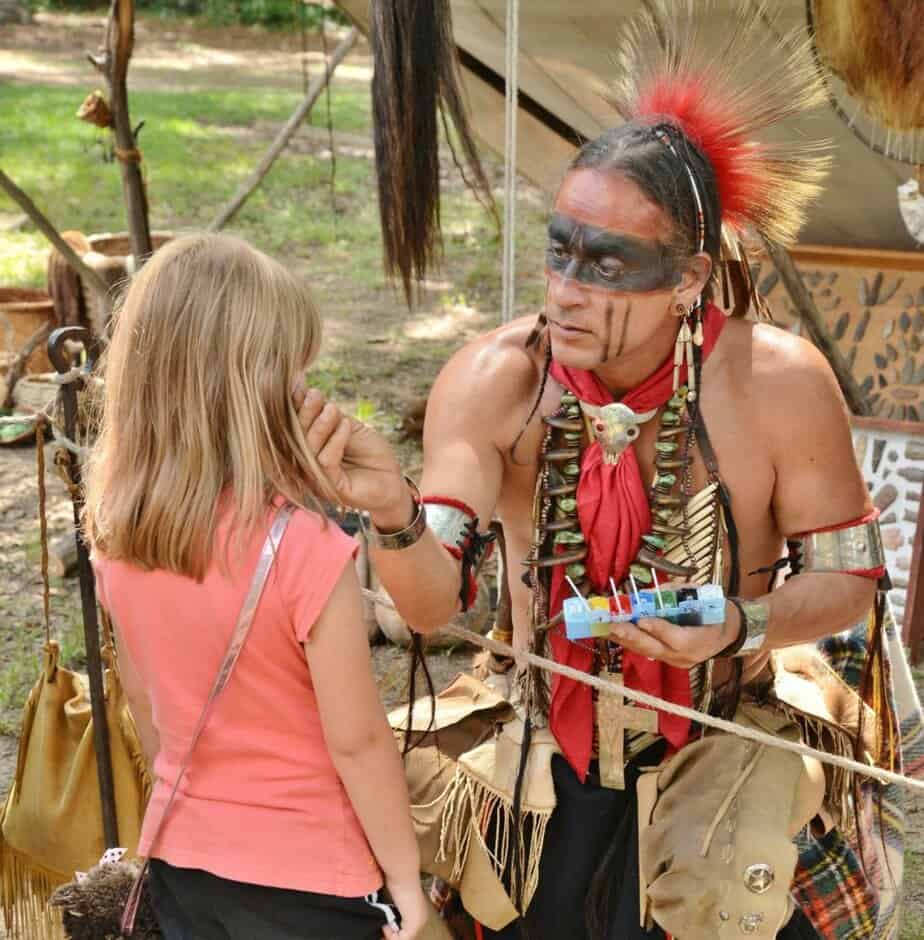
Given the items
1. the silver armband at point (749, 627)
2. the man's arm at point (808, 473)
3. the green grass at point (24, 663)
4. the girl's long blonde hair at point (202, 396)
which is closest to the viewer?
the girl's long blonde hair at point (202, 396)

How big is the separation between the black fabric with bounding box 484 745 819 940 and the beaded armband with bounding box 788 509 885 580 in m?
0.51

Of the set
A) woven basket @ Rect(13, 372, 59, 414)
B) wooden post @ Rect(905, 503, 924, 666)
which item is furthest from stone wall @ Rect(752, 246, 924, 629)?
woven basket @ Rect(13, 372, 59, 414)

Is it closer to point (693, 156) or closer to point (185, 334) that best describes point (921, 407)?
point (693, 156)

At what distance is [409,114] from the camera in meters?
2.64

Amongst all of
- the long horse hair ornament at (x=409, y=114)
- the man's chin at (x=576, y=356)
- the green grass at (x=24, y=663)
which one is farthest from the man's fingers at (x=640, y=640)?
the green grass at (x=24, y=663)

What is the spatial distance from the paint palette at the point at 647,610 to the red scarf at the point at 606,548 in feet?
0.71

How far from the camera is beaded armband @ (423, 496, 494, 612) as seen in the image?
7.85 feet

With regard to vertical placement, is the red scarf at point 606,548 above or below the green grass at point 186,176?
above

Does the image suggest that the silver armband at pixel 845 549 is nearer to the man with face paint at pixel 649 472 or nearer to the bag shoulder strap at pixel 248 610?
the man with face paint at pixel 649 472

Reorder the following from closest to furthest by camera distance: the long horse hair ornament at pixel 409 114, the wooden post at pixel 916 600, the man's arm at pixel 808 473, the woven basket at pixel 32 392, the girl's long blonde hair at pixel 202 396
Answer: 1. the girl's long blonde hair at pixel 202 396
2. the man's arm at pixel 808 473
3. the long horse hair ornament at pixel 409 114
4. the wooden post at pixel 916 600
5. the woven basket at pixel 32 392

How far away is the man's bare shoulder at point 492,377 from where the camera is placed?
2.55 m

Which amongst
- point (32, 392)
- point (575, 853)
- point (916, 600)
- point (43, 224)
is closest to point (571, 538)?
point (575, 853)

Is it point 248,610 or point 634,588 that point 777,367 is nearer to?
point 634,588

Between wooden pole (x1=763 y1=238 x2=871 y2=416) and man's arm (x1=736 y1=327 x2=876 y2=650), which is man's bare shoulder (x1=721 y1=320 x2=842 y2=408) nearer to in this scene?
man's arm (x1=736 y1=327 x2=876 y2=650)
